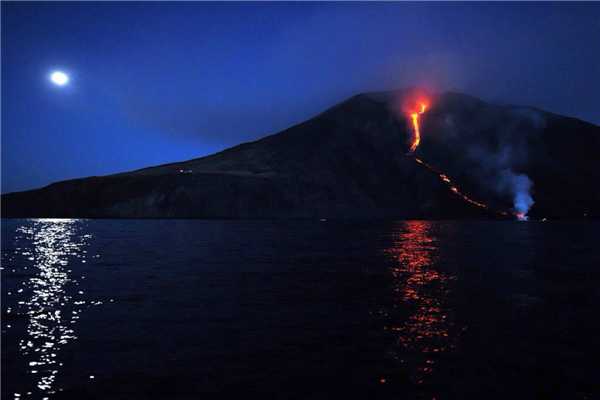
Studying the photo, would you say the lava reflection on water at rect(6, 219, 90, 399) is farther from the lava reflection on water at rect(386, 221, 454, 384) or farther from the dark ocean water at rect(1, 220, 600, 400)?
the lava reflection on water at rect(386, 221, 454, 384)

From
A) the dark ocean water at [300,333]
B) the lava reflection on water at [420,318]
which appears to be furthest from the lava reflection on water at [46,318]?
the lava reflection on water at [420,318]

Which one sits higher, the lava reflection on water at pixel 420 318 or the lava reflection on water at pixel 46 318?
the lava reflection on water at pixel 46 318

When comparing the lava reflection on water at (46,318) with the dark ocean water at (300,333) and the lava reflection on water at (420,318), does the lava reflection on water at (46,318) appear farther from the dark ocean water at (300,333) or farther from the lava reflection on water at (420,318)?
the lava reflection on water at (420,318)

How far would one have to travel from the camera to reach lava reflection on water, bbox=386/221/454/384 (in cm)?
1764

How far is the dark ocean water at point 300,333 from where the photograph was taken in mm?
15250

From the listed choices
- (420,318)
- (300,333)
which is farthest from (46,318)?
(420,318)

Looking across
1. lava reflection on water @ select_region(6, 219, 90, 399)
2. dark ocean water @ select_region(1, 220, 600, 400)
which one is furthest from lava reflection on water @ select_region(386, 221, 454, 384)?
lava reflection on water @ select_region(6, 219, 90, 399)

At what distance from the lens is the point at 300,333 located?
21.2m

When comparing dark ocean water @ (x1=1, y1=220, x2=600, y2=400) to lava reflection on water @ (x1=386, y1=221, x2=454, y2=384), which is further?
lava reflection on water @ (x1=386, y1=221, x2=454, y2=384)

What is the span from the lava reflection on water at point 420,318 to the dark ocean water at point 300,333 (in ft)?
0.36

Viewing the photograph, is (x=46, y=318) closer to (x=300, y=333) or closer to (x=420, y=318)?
(x=300, y=333)

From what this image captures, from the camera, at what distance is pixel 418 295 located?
1182 inches

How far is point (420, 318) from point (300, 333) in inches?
273

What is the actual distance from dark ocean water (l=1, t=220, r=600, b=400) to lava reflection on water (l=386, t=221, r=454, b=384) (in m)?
0.11
